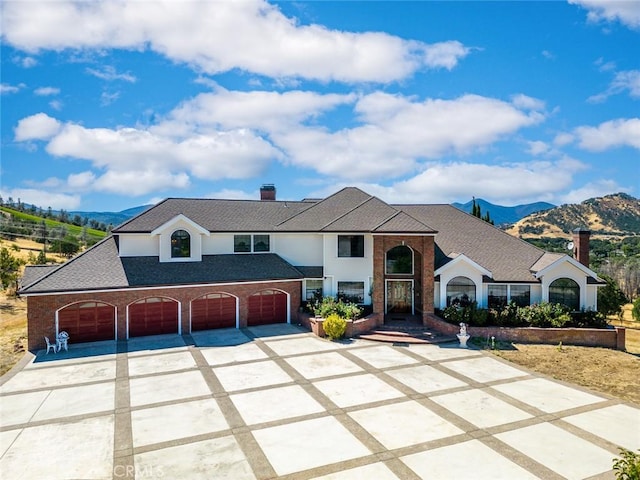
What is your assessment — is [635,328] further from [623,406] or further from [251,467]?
[251,467]

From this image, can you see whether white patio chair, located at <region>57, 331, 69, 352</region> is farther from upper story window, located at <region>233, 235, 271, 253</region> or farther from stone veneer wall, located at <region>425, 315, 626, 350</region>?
stone veneer wall, located at <region>425, 315, 626, 350</region>

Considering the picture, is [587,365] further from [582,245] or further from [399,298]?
[399,298]

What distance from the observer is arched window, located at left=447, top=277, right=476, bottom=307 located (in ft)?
80.4

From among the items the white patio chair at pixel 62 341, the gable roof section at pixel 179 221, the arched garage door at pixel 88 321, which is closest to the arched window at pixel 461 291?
the gable roof section at pixel 179 221

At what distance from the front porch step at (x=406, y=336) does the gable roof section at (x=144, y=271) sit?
18.7 ft

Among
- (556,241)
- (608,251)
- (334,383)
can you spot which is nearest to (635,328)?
(334,383)

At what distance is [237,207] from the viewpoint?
29.4 metres

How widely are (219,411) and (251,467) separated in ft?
11.3

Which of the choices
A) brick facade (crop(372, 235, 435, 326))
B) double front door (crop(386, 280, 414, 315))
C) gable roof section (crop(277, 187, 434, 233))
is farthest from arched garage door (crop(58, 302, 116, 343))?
double front door (crop(386, 280, 414, 315))

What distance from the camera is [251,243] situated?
88.7ft

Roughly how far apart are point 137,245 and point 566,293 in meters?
Answer: 24.8

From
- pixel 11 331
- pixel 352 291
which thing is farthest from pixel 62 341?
pixel 352 291

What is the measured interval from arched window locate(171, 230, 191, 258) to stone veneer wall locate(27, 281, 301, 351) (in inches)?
99.0

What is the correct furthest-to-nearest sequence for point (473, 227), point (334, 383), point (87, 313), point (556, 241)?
point (556, 241) → point (473, 227) → point (87, 313) → point (334, 383)
